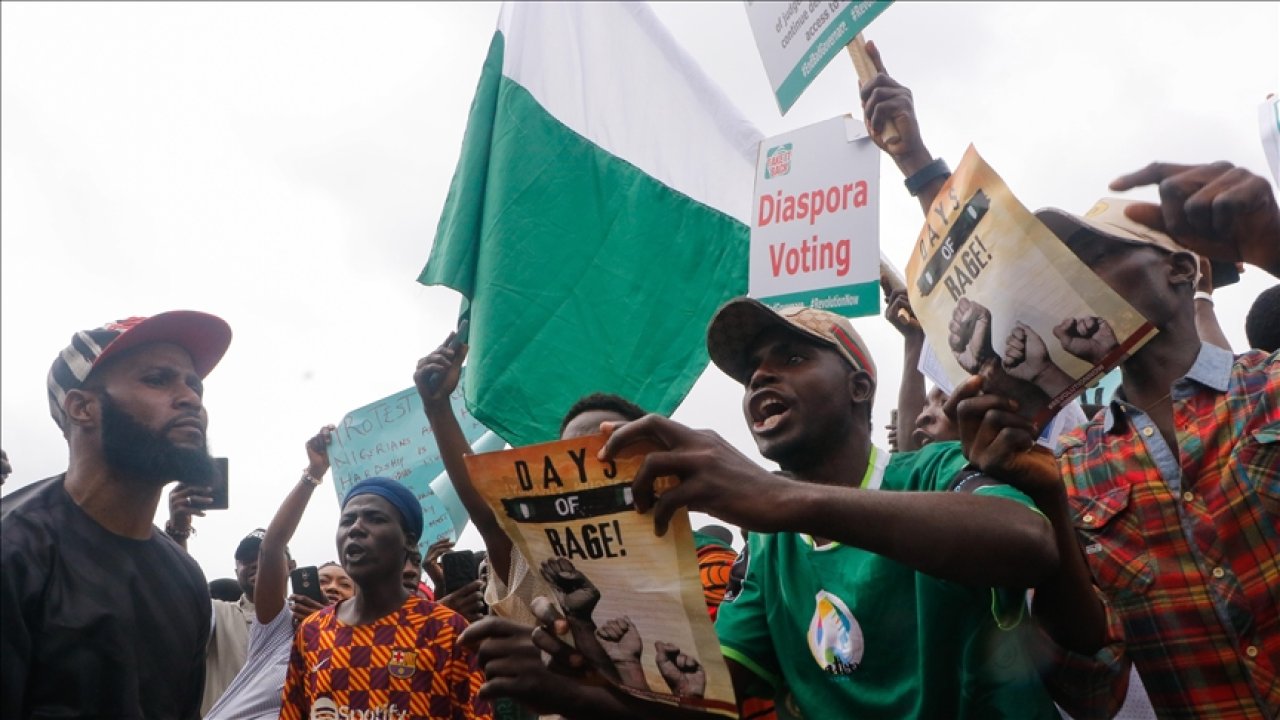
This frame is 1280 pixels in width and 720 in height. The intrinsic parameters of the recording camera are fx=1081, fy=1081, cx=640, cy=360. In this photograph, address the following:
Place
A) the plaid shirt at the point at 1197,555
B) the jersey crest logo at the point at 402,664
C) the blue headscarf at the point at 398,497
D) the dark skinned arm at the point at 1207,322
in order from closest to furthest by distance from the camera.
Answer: the plaid shirt at the point at 1197,555
the dark skinned arm at the point at 1207,322
the jersey crest logo at the point at 402,664
the blue headscarf at the point at 398,497

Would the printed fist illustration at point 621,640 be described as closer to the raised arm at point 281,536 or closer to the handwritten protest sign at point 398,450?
the raised arm at point 281,536

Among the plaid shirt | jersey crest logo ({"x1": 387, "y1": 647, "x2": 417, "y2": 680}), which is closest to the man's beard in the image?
jersey crest logo ({"x1": 387, "y1": 647, "x2": 417, "y2": 680})

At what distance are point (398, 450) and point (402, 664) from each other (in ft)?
7.73

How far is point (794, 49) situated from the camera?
459 centimetres

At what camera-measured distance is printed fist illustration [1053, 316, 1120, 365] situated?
1.99 meters

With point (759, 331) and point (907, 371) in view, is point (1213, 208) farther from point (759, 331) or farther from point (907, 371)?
point (907, 371)

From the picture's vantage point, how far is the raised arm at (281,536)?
5270mm

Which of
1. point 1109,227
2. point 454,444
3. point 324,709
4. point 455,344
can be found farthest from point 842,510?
point 455,344

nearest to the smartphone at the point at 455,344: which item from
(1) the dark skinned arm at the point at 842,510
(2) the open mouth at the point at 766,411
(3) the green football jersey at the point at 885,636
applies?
(2) the open mouth at the point at 766,411

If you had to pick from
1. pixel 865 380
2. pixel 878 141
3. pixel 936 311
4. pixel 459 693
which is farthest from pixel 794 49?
pixel 459 693

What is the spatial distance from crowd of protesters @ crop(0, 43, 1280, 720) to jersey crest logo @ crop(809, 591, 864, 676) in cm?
1

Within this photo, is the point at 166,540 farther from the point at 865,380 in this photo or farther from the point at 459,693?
the point at 865,380

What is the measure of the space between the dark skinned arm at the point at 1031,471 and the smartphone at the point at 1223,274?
45.9 inches

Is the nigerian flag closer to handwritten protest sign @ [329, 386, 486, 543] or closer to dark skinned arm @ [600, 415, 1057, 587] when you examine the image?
handwritten protest sign @ [329, 386, 486, 543]
